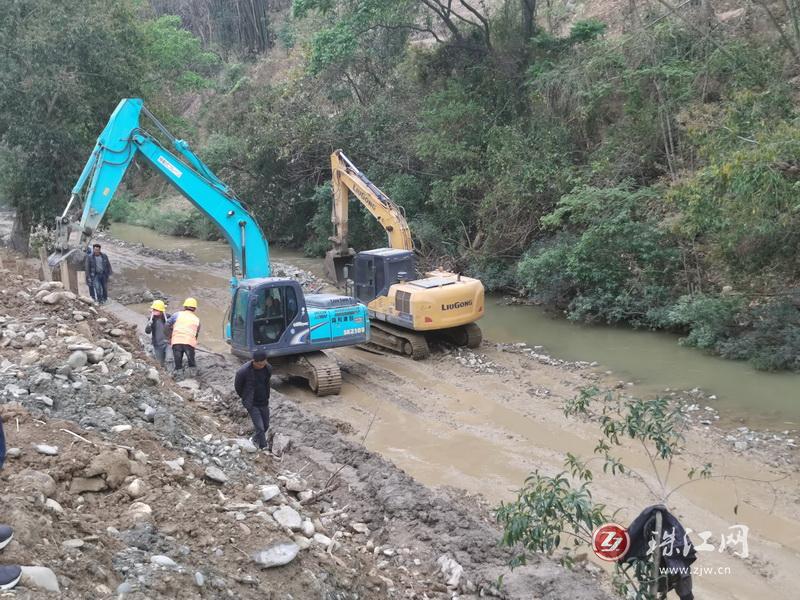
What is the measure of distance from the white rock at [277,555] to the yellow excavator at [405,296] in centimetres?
874

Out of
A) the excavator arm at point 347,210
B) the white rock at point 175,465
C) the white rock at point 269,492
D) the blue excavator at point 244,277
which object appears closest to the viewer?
the white rock at point 175,465

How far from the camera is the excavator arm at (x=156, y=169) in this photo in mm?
13125

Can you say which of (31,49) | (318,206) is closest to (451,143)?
(318,206)

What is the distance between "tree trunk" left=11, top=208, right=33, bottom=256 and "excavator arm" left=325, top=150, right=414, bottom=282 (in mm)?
10058

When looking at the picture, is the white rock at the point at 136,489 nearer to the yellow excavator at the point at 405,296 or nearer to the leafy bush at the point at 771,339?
the yellow excavator at the point at 405,296

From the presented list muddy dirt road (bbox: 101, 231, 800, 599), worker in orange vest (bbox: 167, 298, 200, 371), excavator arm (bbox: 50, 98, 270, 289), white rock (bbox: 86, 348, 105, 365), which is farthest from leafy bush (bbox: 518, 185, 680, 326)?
white rock (bbox: 86, 348, 105, 365)

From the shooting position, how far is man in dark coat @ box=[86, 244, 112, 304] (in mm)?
17484

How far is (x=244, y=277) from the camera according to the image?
1434 cm

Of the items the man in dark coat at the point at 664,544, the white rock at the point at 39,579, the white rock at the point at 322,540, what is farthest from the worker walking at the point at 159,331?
the man in dark coat at the point at 664,544

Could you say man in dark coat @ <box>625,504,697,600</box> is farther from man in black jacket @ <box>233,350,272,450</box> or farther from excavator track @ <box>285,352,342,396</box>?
excavator track @ <box>285,352,342,396</box>

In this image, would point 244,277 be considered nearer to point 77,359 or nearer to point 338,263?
point 338,263

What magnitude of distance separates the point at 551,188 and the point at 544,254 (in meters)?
2.73

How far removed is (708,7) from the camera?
18.8 metres

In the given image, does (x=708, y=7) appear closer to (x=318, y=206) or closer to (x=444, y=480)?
(x=318, y=206)
